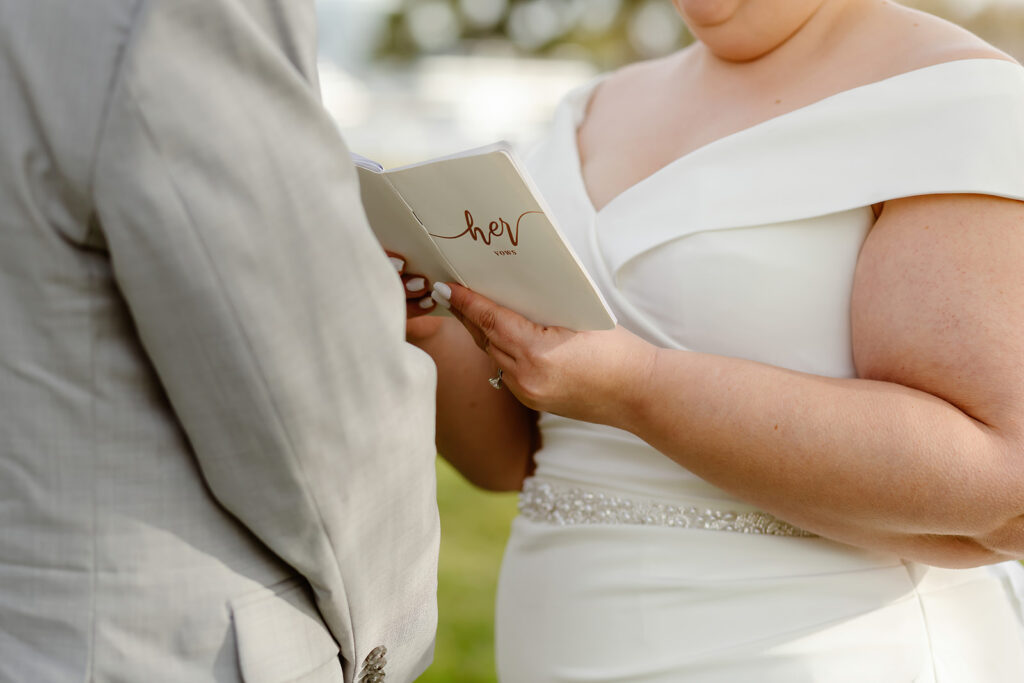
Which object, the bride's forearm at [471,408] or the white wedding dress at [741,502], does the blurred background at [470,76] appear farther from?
the bride's forearm at [471,408]

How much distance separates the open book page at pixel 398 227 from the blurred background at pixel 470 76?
57 centimetres

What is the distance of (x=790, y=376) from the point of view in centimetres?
161

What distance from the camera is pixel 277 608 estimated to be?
1.18m

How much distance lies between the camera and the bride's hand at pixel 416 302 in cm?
187

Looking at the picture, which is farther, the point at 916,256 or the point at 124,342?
the point at 916,256

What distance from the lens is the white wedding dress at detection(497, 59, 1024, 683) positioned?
5.32 ft

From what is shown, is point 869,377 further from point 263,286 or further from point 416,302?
point 263,286

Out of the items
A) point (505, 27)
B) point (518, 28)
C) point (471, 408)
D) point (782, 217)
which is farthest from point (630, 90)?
point (505, 27)

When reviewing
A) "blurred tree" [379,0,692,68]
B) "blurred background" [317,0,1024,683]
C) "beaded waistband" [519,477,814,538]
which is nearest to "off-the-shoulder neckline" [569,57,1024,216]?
"blurred background" [317,0,1024,683]

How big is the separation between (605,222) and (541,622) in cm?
82

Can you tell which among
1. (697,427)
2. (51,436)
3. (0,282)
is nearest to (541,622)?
(697,427)

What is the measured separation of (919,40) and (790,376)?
25.5 inches

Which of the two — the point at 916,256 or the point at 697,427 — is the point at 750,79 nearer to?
the point at 916,256

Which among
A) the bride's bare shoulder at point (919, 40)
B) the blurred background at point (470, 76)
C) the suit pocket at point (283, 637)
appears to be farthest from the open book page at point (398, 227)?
the bride's bare shoulder at point (919, 40)
